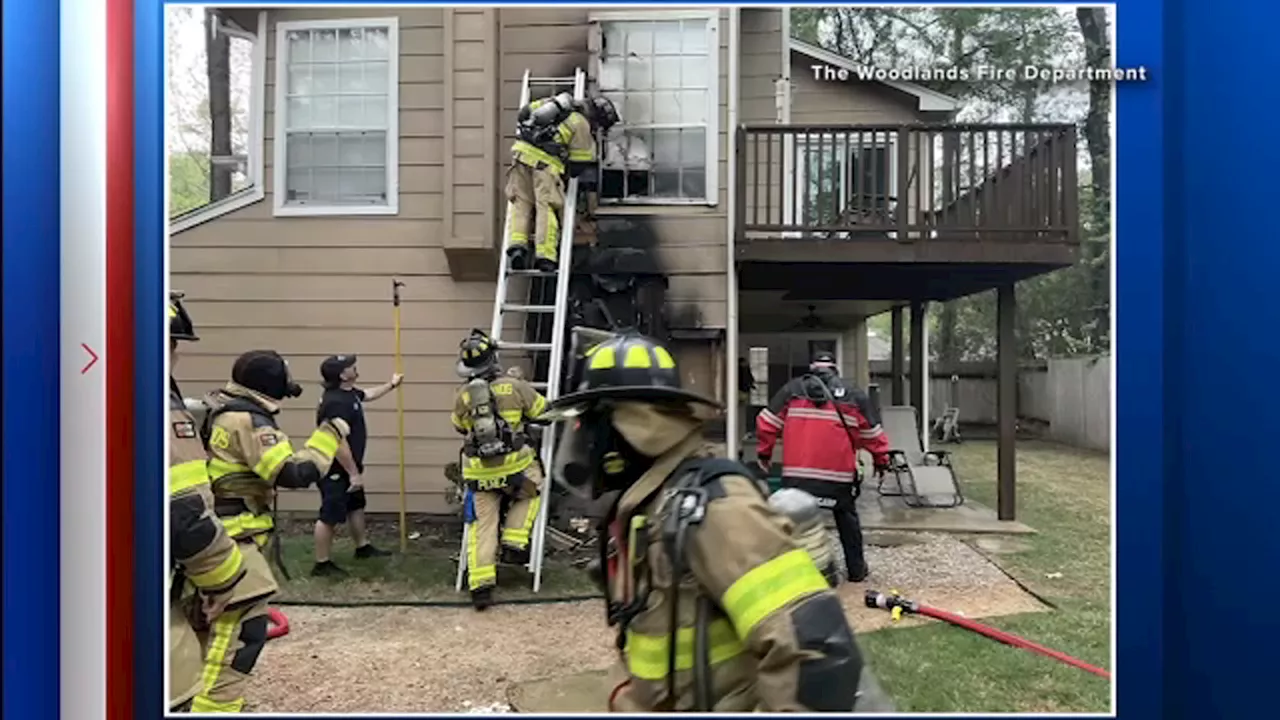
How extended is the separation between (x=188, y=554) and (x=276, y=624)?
0.37 meters

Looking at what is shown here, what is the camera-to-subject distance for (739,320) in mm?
2775

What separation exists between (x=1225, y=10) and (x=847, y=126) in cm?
107

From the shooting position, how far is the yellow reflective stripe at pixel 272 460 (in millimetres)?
2771

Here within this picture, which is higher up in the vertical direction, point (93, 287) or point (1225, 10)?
point (1225, 10)

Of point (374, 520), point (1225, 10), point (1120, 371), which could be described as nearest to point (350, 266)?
point (374, 520)

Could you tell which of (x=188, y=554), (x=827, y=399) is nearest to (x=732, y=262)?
(x=827, y=399)

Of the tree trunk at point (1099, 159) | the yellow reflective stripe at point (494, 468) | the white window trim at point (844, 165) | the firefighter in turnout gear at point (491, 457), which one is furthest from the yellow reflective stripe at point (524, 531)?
the tree trunk at point (1099, 159)

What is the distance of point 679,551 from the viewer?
1632mm

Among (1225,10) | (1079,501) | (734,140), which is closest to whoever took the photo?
(1225,10)

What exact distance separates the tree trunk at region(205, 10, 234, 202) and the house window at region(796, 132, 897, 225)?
1829 millimetres

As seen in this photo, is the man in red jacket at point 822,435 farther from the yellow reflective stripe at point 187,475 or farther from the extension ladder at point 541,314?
the yellow reflective stripe at point 187,475

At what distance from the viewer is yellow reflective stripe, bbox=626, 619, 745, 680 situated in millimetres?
1717

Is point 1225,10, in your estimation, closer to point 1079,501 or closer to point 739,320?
point 1079,501

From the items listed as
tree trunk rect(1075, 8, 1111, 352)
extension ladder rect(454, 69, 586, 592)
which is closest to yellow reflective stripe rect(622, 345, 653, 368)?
extension ladder rect(454, 69, 586, 592)
